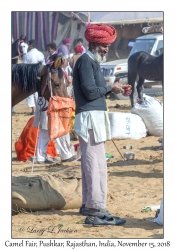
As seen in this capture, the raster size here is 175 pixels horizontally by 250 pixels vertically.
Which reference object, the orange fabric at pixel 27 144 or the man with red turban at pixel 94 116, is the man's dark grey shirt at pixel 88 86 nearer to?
the man with red turban at pixel 94 116

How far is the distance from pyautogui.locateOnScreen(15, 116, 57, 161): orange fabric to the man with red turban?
3.70m

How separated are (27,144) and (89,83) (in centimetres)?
409

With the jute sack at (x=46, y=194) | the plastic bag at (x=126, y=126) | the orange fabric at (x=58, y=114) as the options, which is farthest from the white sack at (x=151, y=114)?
the jute sack at (x=46, y=194)

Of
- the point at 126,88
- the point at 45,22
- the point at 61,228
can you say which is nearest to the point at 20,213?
the point at 61,228

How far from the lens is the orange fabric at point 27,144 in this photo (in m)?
9.45

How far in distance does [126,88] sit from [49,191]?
4.66ft

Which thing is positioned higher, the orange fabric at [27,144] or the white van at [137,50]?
the white van at [137,50]

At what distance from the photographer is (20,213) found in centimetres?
631

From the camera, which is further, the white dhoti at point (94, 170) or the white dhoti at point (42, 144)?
the white dhoti at point (42, 144)

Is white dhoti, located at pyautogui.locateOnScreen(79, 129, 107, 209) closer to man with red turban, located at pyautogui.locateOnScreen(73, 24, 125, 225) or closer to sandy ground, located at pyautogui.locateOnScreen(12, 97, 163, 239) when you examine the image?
man with red turban, located at pyautogui.locateOnScreen(73, 24, 125, 225)

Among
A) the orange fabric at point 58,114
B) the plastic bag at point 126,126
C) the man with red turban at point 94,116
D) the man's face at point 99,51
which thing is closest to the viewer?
the man with red turban at point 94,116

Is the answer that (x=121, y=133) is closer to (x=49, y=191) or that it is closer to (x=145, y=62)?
(x=49, y=191)

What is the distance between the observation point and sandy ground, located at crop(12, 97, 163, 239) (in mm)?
5545

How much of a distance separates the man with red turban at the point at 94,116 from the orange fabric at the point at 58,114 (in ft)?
4.51
